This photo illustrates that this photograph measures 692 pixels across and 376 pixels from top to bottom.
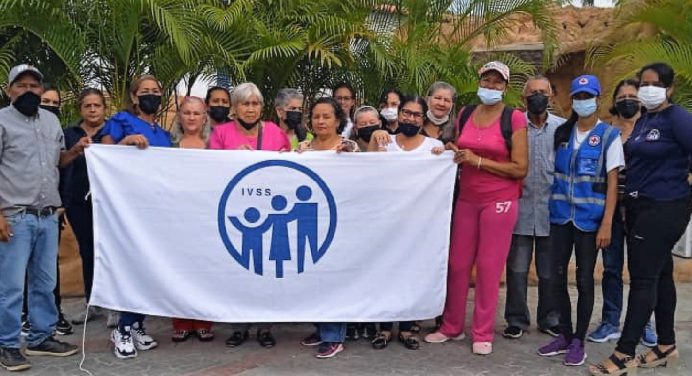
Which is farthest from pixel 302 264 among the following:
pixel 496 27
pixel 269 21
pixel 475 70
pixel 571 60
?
pixel 571 60

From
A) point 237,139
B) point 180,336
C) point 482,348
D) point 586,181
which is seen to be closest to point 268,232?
point 237,139

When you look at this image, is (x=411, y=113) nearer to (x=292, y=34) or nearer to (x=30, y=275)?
(x=292, y=34)

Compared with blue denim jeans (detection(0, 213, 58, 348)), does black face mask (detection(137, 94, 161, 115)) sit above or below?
above

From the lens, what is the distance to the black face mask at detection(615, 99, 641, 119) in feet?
15.6

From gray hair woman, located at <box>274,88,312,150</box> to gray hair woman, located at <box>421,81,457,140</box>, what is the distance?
0.92 m

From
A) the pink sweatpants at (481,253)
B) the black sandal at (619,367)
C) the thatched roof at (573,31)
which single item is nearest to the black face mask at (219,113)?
the pink sweatpants at (481,253)

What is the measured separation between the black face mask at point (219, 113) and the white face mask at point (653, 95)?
9.00 ft

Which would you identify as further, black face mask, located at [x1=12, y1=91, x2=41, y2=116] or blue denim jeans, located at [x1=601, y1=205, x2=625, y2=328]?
blue denim jeans, located at [x1=601, y1=205, x2=625, y2=328]

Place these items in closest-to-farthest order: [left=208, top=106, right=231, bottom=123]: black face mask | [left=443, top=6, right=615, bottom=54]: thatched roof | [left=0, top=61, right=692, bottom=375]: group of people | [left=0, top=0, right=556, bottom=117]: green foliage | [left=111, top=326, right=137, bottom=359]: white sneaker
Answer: [left=0, top=61, right=692, bottom=375]: group of people, [left=111, top=326, right=137, bottom=359]: white sneaker, [left=208, top=106, right=231, bottom=123]: black face mask, [left=0, top=0, right=556, bottom=117]: green foliage, [left=443, top=6, right=615, bottom=54]: thatched roof

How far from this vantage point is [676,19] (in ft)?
24.0

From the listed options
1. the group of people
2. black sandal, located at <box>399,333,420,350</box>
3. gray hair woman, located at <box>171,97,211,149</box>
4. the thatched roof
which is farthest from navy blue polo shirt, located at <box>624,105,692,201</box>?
the thatched roof

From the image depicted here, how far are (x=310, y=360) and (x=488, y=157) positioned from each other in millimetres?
1696

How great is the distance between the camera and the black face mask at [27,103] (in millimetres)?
4250

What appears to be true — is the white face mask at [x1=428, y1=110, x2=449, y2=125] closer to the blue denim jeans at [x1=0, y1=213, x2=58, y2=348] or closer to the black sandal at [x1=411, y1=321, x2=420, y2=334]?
the black sandal at [x1=411, y1=321, x2=420, y2=334]
